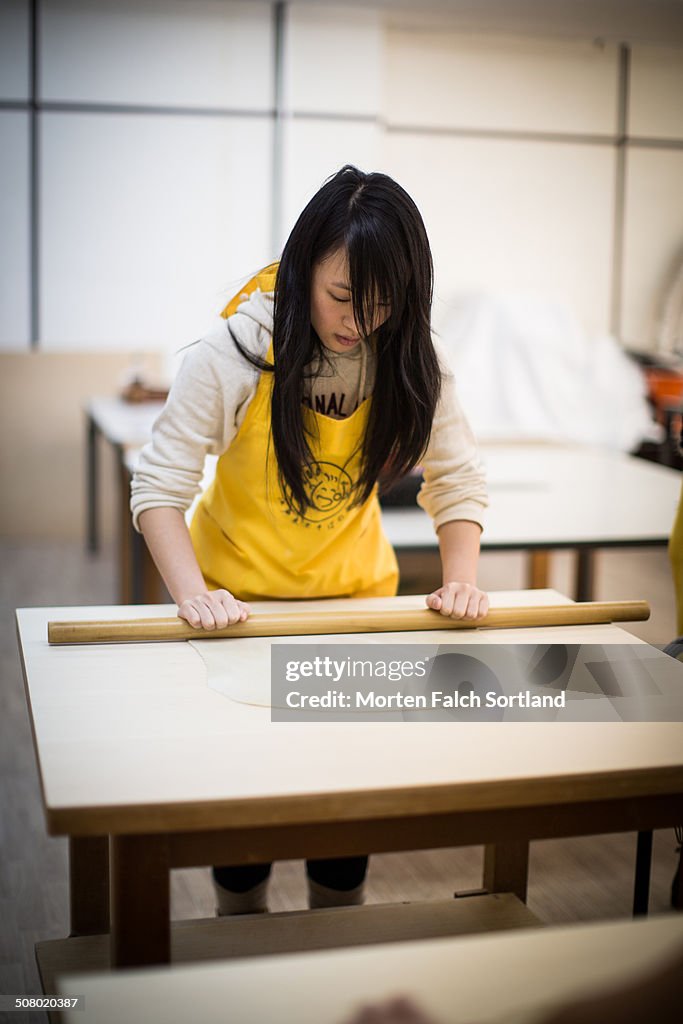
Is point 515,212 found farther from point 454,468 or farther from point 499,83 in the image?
point 454,468

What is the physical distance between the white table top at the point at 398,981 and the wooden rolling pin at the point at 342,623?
0.54 metres

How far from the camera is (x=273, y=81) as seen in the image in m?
5.26

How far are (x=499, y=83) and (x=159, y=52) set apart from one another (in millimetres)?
1764

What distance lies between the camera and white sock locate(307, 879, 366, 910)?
142 centimetres

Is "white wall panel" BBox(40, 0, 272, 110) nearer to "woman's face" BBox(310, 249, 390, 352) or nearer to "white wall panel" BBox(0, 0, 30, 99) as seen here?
"white wall panel" BBox(0, 0, 30, 99)

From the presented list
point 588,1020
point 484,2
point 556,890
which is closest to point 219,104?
point 484,2

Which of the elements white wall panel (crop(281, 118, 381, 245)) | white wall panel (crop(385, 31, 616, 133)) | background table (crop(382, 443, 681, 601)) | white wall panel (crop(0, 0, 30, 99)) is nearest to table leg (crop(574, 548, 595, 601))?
background table (crop(382, 443, 681, 601))

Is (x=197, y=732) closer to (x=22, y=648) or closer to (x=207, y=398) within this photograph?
(x=22, y=648)

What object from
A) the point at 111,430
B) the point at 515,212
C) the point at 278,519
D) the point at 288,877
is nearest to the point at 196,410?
the point at 278,519

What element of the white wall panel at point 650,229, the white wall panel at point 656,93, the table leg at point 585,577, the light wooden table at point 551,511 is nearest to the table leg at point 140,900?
the light wooden table at point 551,511

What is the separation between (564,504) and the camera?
2.37 meters

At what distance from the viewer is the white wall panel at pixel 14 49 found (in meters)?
4.94

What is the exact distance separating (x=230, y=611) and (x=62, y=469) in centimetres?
370

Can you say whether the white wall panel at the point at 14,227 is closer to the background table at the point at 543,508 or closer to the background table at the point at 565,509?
the background table at the point at 543,508
